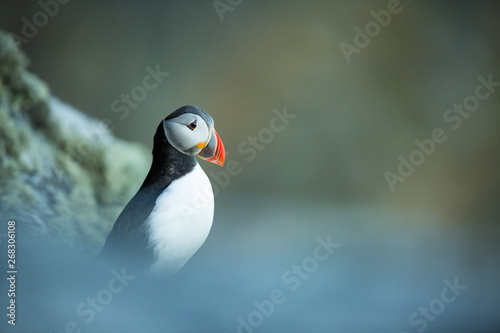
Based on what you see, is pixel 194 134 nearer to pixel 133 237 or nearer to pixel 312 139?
pixel 133 237

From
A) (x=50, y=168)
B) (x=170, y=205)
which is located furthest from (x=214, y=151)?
(x=50, y=168)

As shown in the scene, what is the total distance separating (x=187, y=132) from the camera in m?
2.21

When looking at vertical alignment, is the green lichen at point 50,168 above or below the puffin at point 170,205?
above

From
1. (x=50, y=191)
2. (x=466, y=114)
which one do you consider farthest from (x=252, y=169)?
(x=466, y=114)

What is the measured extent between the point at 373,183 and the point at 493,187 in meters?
0.59

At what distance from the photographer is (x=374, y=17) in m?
2.55

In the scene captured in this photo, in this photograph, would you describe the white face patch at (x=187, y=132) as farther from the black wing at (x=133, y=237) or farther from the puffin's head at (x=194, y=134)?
the black wing at (x=133, y=237)

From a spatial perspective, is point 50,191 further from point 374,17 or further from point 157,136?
point 374,17

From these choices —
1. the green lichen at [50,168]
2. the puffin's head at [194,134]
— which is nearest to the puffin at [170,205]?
the puffin's head at [194,134]

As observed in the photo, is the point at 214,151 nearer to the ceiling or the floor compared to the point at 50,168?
nearer to the floor

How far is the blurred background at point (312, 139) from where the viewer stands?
7.79 feet

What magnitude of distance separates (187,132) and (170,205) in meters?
0.30

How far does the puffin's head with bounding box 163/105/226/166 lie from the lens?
2203 millimetres

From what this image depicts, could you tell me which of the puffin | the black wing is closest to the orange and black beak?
the puffin
